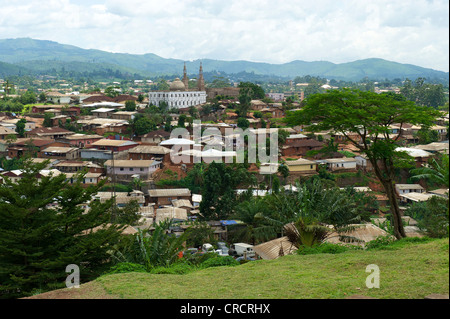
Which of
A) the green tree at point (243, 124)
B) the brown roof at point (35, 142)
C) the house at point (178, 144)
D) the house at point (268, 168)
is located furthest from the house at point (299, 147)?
the brown roof at point (35, 142)

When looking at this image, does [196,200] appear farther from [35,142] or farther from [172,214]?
[35,142]

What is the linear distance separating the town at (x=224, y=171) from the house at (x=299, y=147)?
9 centimetres

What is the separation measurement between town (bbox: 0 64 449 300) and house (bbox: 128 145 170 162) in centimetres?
8

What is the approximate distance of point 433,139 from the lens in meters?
41.7

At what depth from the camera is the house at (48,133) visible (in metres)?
41.5

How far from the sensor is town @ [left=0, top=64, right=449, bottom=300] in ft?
44.6

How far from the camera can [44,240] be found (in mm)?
11359

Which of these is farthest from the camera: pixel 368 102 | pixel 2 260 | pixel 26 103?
pixel 26 103

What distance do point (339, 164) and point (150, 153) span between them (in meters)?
14.5

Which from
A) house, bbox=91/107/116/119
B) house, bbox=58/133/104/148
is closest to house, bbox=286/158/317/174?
house, bbox=58/133/104/148

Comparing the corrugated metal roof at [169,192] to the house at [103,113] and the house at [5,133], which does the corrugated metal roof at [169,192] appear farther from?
the house at [103,113]
